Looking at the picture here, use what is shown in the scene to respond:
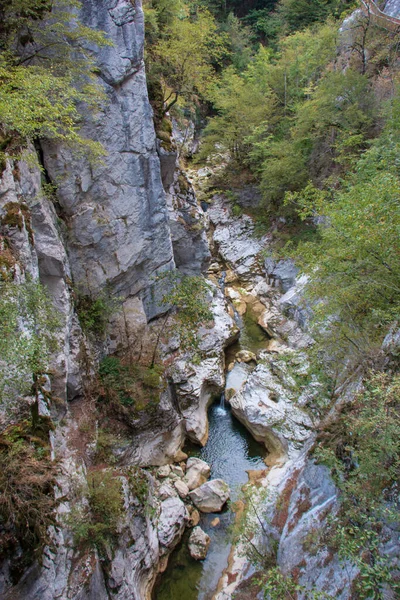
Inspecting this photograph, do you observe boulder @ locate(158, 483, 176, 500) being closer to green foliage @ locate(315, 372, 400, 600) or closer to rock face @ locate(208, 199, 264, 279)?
green foliage @ locate(315, 372, 400, 600)

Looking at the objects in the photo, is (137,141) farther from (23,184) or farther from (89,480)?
(89,480)

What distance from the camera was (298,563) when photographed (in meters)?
7.21

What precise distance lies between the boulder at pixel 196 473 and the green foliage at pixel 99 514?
396 cm

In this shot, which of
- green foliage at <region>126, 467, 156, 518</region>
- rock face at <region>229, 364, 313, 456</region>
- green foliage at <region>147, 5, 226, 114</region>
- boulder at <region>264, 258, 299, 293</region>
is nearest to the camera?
green foliage at <region>126, 467, 156, 518</region>

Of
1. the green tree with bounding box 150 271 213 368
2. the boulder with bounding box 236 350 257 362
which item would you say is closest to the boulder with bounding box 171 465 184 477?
the green tree with bounding box 150 271 213 368

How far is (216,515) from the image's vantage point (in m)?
11.2

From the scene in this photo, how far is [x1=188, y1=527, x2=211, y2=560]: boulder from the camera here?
10.0 meters

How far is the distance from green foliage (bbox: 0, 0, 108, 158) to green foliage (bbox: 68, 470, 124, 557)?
848cm

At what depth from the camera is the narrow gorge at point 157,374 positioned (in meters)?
6.01

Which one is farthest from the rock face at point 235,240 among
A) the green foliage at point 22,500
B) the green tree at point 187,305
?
the green foliage at point 22,500

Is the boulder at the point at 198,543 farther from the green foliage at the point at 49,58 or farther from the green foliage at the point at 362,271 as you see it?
the green foliage at the point at 49,58

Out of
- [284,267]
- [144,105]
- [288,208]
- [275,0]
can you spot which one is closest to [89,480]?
[144,105]

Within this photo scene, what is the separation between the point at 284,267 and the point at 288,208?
3.89 metres

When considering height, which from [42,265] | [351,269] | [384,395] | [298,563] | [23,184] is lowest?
[298,563]
